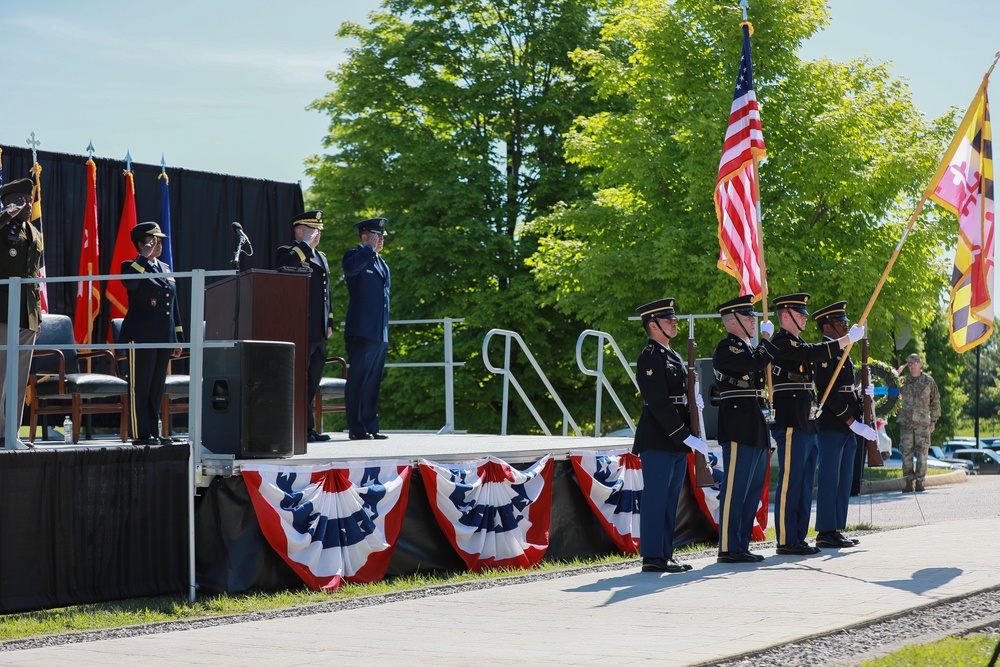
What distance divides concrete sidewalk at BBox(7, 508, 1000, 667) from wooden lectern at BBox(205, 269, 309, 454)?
192 centimetres

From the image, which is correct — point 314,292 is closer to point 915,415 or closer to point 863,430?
point 863,430

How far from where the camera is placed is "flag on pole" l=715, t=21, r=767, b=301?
35.9 feet

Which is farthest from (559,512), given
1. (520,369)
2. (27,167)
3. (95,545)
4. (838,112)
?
(520,369)

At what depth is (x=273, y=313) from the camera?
823 centimetres

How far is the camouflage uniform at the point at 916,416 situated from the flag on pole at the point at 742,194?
7.77m

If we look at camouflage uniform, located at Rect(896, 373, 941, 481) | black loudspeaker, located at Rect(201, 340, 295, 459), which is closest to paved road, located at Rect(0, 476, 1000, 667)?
black loudspeaker, located at Rect(201, 340, 295, 459)

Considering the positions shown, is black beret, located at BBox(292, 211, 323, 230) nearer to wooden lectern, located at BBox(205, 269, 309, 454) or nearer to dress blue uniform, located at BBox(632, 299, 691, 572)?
wooden lectern, located at BBox(205, 269, 309, 454)

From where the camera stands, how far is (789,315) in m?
9.66

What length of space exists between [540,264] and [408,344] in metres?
4.55

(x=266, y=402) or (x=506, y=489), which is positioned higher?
(x=266, y=402)

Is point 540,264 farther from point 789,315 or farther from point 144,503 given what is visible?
point 144,503

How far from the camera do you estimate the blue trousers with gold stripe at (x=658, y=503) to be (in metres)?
8.81

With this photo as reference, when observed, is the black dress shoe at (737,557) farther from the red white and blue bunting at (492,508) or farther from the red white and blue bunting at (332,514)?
the red white and blue bunting at (332,514)

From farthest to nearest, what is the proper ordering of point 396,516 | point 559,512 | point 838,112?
point 838,112 → point 559,512 → point 396,516
